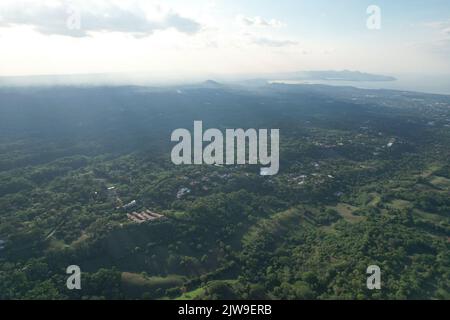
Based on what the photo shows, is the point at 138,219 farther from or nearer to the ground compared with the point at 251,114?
nearer to the ground

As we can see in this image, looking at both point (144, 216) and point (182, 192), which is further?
point (182, 192)

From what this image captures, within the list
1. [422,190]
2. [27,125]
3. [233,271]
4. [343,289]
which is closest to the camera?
[343,289]

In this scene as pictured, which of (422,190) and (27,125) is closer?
(422,190)

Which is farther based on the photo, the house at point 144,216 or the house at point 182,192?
the house at point 182,192

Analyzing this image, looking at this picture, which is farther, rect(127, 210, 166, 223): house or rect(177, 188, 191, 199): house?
rect(177, 188, 191, 199): house

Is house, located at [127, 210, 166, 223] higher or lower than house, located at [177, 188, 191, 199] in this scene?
lower

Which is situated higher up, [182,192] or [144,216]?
[182,192]

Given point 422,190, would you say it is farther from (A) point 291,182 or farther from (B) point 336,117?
(B) point 336,117

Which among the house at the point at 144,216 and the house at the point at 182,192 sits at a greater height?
the house at the point at 182,192
